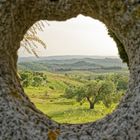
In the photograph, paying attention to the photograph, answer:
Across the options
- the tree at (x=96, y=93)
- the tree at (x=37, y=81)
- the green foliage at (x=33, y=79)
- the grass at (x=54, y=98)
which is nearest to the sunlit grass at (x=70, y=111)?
the grass at (x=54, y=98)

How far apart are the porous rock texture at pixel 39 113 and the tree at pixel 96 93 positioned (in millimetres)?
50307

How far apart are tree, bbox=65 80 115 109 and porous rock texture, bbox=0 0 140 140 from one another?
50.3 meters

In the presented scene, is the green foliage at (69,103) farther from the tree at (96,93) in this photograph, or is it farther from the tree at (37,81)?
the tree at (37,81)

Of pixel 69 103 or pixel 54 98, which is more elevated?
pixel 69 103

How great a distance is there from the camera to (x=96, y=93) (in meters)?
57.6

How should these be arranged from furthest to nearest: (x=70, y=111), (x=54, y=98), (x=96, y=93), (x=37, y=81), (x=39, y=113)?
(x=37, y=81) → (x=54, y=98) → (x=96, y=93) → (x=70, y=111) → (x=39, y=113)

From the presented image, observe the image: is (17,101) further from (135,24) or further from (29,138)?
(135,24)

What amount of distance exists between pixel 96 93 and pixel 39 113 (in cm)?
5320

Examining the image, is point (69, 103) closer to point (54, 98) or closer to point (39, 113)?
point (54, 98)

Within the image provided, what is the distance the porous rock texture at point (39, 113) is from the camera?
4.15 m

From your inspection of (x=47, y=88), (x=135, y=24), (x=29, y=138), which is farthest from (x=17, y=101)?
(x=47, y=88)

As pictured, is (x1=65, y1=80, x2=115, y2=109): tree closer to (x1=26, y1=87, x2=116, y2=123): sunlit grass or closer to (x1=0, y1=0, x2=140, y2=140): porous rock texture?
(x1=26, y1=87, x2=116, y2=123): sunlit grass

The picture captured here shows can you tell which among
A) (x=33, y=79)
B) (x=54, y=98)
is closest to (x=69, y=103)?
(x=54, y=98)

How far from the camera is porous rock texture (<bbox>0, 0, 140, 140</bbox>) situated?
13.6 ft
